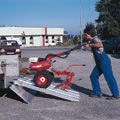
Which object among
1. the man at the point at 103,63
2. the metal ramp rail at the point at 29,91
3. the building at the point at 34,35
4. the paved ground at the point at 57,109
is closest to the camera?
the paved ground at the point at 57,109

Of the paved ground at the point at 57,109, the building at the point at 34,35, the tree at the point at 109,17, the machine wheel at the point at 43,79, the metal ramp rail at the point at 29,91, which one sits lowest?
the paved ground at the point at 57,109

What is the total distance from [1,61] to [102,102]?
2.78 metres

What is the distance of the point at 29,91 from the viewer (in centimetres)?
1122

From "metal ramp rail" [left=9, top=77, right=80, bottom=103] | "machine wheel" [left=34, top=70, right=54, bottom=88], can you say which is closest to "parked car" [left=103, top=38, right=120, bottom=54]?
"machine wheel" [left=34, top=70, right=54, bottom=88]

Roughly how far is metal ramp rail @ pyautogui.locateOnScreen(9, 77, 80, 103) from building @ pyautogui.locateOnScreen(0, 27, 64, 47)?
72.4 meters

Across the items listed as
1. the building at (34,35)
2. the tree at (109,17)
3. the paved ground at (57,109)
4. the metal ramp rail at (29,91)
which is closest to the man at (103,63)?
the paved ground at (57,109)

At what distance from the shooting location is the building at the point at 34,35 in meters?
84.2

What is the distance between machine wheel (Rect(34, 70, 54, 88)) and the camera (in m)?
11.1

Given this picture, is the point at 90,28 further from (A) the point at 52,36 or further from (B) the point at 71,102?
(A) the point at 52,36

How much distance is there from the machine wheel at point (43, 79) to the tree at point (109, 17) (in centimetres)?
4661

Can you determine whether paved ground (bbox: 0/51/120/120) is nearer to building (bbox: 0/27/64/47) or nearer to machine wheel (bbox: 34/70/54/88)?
machine wheel (bbox: 34/70/54/88)

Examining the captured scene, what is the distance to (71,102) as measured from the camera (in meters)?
10.4

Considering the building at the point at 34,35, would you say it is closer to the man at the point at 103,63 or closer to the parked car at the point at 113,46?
the parked car at the point at 113,46

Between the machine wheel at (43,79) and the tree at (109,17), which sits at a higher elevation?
the tree at (109,17)
